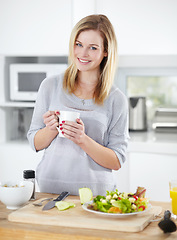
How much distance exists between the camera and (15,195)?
1.42 metres

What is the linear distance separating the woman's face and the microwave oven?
1457 millimetres

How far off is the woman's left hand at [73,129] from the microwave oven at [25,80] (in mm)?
1655

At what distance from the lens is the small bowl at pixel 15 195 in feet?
4.62

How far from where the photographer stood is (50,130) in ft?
5.50

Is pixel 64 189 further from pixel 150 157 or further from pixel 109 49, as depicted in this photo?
pixel 150 157

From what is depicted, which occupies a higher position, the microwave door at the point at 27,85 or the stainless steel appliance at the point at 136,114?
the microwave door at the point at 27,85

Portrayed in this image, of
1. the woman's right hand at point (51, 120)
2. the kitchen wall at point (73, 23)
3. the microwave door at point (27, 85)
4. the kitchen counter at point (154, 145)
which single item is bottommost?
the kitchen counter at point (154, 145)

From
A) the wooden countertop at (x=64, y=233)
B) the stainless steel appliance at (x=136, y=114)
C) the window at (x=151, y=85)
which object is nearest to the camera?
the wooden countertop at (x=64, y=233)

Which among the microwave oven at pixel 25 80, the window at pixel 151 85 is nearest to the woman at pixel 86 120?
the microwave oven at pixel 25 80

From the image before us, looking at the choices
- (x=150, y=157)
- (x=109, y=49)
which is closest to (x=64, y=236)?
(x=109, y=49)

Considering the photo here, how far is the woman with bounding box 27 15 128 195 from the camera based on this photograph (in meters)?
1.72

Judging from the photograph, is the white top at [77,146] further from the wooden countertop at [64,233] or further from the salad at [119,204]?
the wooden countertop at [64,233]

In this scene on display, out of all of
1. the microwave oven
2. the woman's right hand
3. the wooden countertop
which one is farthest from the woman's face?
the microwave oven

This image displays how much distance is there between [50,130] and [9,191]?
36cm
